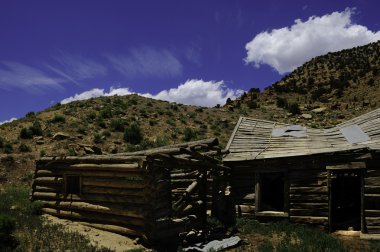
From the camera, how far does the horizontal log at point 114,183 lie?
12663mm

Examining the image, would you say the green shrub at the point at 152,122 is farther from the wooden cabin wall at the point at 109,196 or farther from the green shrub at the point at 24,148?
the wooden cabin wall at the point at 109,196

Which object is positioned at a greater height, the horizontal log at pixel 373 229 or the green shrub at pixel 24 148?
the green shrub at pixel 24 148

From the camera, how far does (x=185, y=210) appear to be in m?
14.4

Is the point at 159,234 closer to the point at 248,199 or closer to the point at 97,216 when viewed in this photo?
the point at 97,216

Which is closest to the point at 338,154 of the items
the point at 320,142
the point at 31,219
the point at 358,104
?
the point at 320,142

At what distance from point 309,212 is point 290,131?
5060mm

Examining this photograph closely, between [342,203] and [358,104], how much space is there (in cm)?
2510

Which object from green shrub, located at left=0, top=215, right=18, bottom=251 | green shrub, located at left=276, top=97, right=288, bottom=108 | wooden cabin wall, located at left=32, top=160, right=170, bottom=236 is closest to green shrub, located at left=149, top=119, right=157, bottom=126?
green shrub, located at left=276, top=97, right=288, bottom=108

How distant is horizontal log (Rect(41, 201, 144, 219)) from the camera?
1248 centimetres

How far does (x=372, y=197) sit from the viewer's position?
13648 millimetres

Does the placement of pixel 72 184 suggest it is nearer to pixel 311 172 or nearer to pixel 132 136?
pixel 311 172

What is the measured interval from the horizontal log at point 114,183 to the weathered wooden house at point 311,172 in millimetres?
5293

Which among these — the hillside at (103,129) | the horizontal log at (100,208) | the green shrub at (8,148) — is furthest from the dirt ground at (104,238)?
the green shrub at (8,148)

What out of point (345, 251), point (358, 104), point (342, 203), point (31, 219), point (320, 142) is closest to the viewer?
point (345, 251)
